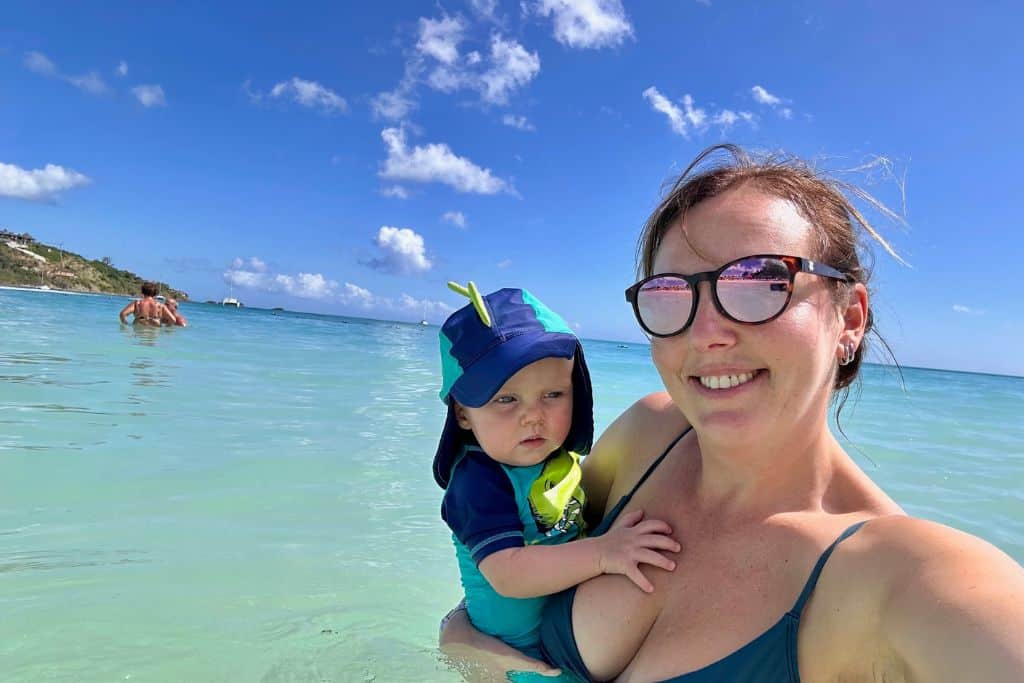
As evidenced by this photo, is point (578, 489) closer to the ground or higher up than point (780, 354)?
closer to the ground

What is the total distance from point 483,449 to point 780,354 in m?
1.10

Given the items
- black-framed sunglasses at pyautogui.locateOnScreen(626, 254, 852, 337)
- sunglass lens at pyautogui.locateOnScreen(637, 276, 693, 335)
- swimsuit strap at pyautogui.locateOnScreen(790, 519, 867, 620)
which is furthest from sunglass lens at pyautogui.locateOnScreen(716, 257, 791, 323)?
swimsuit strap at pyautogui.locateOnScreen(790, 519, 867, 620)

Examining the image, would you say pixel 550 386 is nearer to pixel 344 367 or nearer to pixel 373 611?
→ pixel 373 611

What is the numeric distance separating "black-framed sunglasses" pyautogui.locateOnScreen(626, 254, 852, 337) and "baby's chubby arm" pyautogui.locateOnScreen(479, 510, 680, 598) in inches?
21.4

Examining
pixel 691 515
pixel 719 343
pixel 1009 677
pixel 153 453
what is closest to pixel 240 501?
pixel 153 453

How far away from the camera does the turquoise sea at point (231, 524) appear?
2684mm

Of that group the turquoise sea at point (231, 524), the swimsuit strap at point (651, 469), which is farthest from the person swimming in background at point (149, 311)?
the swimsuit strap at point (651, 469)

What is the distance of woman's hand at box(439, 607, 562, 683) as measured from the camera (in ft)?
6.19

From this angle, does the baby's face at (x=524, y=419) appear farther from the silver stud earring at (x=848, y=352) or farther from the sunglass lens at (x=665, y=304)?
the silver stud earring at (x=848, y=352)

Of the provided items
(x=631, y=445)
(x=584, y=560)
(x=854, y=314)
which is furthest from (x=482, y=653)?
(x=854, y=314)

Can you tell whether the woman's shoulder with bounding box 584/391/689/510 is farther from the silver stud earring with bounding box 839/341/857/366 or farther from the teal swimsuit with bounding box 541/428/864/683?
the teal swimsuit with bounding box 541/428/864/683

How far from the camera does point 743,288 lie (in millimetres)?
1493

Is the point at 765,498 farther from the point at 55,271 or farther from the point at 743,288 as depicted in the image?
the point at 55,271

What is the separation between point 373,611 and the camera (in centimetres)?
317
